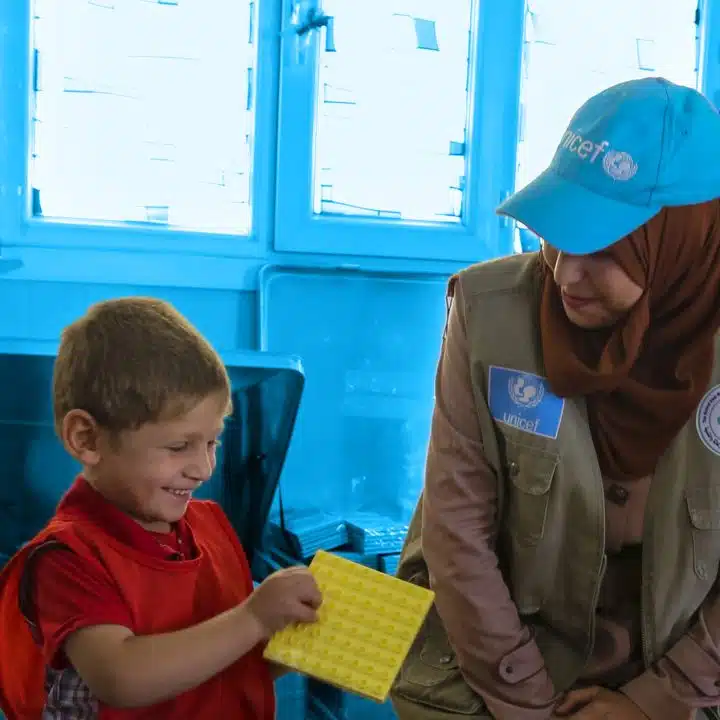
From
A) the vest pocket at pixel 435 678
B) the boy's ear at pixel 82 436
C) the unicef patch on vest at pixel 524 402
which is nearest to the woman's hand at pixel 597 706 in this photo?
the vest pocket at pixel 435 678

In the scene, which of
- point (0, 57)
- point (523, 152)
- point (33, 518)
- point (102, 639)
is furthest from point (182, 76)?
point (102, 639)

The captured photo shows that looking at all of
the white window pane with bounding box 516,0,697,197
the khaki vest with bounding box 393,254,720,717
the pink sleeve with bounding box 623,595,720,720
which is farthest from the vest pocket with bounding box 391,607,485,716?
the white window pane with bounding box 516,0,697,197

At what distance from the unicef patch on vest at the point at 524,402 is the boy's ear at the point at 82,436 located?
56 cm

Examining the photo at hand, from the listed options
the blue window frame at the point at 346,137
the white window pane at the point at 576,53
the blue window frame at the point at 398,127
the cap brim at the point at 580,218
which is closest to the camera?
the cap brim at the point at 580,218

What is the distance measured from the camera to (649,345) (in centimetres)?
124

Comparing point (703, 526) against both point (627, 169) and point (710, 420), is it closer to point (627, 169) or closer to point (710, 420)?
point (710, 420)

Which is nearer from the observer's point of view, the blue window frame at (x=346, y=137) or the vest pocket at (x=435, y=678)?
the vest pocket at (x=435, y=678)

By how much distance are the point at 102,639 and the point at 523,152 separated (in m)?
1.85

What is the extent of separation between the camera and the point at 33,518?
156cm

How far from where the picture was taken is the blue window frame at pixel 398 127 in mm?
2137

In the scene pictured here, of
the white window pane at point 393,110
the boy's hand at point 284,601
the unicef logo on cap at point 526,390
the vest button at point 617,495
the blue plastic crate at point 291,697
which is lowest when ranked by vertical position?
the blue plastic crate at point 291,697

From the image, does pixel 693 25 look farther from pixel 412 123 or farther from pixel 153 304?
pixel 153 304

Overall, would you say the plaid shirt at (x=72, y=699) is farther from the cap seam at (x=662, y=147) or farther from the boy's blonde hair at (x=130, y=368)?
the cap seam at (x=662, y=147)

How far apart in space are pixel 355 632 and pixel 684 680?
49cm
